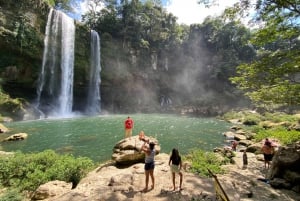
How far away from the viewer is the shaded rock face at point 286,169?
811 cm

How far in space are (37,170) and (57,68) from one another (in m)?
28.3

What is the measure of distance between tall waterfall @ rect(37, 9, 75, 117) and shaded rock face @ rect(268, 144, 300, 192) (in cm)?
3121

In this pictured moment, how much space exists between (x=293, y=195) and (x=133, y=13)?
47.1 metres

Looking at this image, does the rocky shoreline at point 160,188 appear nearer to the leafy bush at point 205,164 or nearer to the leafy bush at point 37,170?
the leafy bush at point 205,164

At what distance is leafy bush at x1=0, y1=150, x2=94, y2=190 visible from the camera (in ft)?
28.5

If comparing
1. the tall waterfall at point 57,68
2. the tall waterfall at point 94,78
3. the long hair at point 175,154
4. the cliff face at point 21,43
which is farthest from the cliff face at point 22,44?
the long hair at point 175,154

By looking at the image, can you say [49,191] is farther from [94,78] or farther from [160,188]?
[94,78]

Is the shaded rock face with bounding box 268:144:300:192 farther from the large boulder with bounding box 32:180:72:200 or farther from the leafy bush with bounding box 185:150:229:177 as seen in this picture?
the large boulder with bounding box 32:180:72:200

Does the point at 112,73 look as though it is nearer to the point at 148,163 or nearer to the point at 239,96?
the point at 239,96

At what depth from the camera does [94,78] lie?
4044 centimetres

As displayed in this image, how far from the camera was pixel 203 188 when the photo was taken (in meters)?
7.25

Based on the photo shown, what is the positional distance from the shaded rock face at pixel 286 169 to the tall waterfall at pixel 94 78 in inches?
1384

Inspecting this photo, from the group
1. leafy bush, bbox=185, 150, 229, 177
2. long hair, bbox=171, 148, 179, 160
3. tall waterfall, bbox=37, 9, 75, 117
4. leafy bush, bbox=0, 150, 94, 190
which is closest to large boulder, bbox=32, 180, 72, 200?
leafy bush, bbox=0, 150, 94, 190

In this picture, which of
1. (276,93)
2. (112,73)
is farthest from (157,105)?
(276,93)
